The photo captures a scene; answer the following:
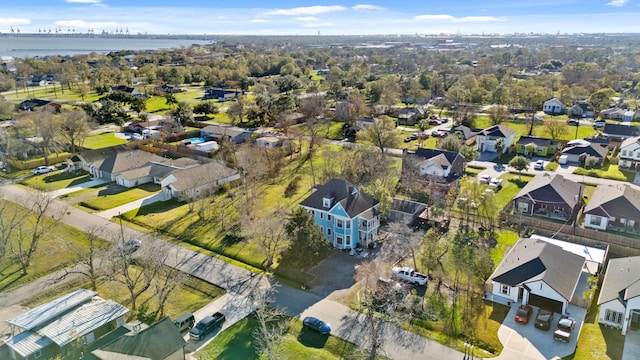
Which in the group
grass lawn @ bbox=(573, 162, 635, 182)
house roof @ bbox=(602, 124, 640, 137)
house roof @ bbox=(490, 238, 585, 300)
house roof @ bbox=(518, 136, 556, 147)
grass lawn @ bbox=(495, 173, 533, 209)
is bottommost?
grass lawn @ bbox=(495, 173, 533, 209)

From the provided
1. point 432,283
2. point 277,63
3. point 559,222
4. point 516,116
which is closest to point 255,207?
point 432,283

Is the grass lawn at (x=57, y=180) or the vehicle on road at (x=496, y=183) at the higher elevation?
the vehicle on road at (x=496, y=183)

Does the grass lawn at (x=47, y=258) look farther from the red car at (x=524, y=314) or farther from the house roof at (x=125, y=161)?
the red car at (x=524, y=314)

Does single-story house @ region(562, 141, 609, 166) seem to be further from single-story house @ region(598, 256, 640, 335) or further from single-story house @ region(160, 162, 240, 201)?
single-story house @ region(160, 162, 240, 201)

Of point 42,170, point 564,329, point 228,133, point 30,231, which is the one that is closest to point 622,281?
point 564,329

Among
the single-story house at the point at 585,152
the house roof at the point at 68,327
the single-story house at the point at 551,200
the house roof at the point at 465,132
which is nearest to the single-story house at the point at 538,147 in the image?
the single-story house at the point at 585,152

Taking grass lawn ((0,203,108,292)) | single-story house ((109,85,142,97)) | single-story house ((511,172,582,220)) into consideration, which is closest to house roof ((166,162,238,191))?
grass lawn ((0,203,108,292))
